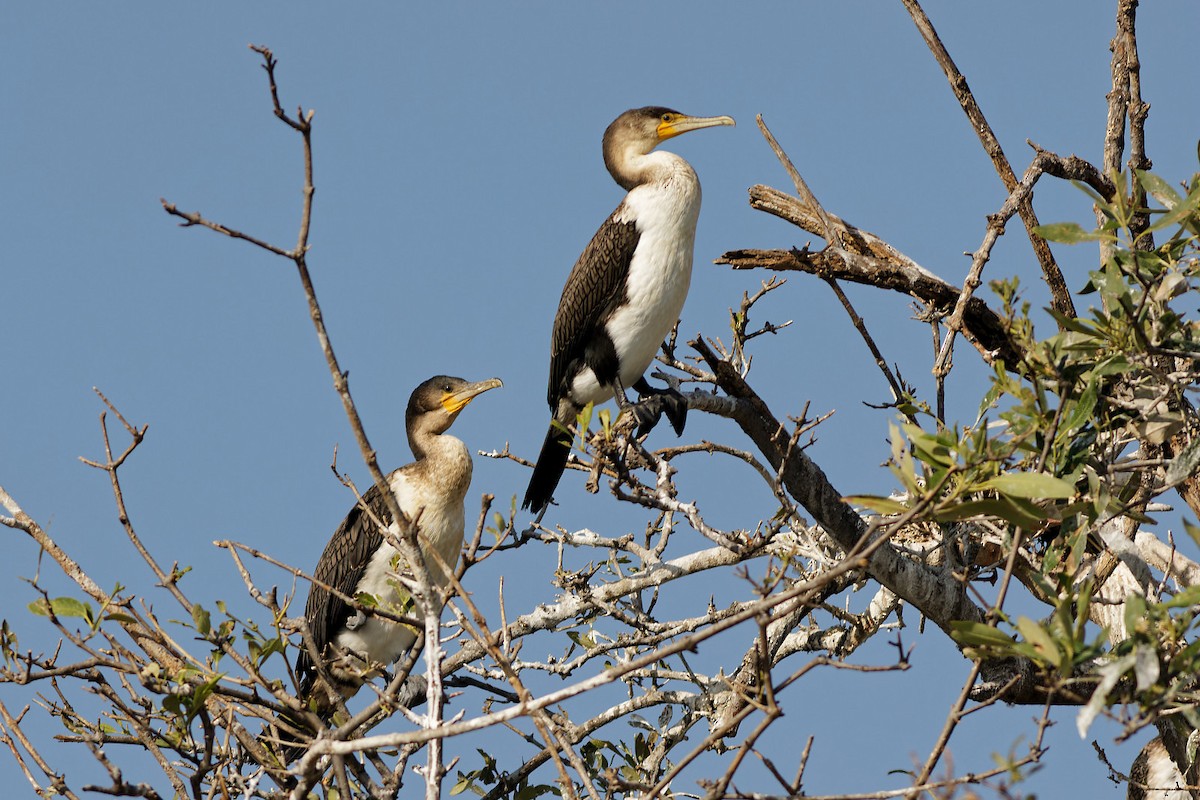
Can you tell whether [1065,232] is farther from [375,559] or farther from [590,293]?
[375,559]

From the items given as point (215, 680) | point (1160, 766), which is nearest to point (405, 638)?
point (215, 680)

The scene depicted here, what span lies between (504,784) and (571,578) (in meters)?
0.78

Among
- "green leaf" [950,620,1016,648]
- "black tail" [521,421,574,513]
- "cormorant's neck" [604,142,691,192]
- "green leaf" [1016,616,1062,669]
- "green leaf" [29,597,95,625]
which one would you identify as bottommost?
"green leaf" [1016,616,1062,669]

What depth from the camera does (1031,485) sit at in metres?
2.76

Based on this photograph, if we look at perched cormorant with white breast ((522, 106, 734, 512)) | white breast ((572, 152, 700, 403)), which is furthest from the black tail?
white breast ((572, 152, 700, 403))

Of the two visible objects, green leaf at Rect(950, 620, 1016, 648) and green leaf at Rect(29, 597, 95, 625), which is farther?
green leaf at Rect(29, 597, 95, 625)

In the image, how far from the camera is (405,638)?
19.0 feet

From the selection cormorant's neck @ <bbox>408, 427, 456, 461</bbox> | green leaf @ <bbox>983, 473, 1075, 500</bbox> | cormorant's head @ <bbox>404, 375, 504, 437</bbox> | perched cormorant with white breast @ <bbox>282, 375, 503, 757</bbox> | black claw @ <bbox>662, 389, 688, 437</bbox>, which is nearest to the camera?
green leaf @ <bbox>983, 473, 1075, 500</bbox>

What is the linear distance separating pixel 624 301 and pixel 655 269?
7.3 inches

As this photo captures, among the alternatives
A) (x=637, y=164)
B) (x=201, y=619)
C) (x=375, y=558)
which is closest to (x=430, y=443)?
(x=375, y=558)

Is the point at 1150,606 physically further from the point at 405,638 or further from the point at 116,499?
the point at 405,638

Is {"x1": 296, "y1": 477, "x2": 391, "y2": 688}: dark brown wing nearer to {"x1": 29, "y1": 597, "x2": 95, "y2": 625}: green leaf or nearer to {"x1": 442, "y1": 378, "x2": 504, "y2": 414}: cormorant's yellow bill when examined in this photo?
{"x1": 442, "y1": 378, "x2": 504, "y2": 414}: cormorant's yellow bill

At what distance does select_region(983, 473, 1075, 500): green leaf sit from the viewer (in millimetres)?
2750

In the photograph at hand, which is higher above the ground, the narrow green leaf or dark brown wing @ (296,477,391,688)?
dark brown wing @ (296,477,391,688)
